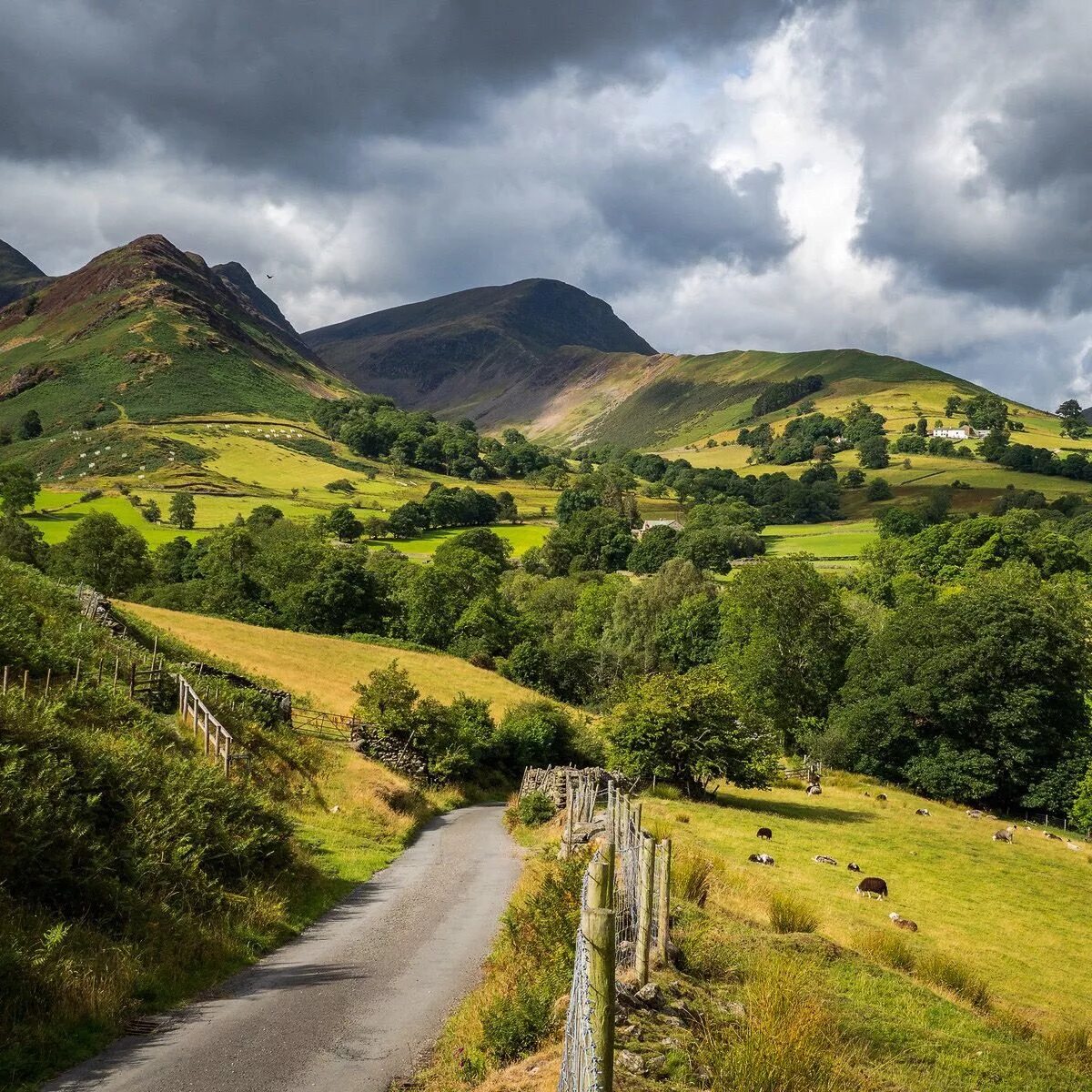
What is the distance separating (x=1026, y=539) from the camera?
423 feet

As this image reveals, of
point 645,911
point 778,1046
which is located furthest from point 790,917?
point 778,1046

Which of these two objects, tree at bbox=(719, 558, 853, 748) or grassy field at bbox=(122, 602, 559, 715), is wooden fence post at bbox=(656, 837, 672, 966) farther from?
tree at bbox=(719, 558, 853, 748)

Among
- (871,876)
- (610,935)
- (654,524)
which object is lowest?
(871,876)

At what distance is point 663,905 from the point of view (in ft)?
40.5

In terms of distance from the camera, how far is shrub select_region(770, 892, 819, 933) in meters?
17.3

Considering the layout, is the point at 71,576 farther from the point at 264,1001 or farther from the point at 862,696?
the point at 264,1001

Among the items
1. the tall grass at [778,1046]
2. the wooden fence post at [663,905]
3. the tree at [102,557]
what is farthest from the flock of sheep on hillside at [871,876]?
the tree at [102,557]

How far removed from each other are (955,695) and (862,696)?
8102mm

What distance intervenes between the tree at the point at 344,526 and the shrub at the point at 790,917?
447 ft

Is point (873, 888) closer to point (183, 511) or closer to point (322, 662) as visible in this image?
point (322, 662)

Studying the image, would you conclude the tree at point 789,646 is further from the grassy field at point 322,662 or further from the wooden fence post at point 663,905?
the wooden fence post at point 663,905

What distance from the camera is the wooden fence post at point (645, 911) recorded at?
1128cm

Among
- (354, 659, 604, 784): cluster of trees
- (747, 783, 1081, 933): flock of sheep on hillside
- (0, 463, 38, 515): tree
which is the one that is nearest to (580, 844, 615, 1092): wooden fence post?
(747, 783, 1081, 933): flock of sheep on hillside

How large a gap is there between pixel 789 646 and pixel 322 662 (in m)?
40.6
